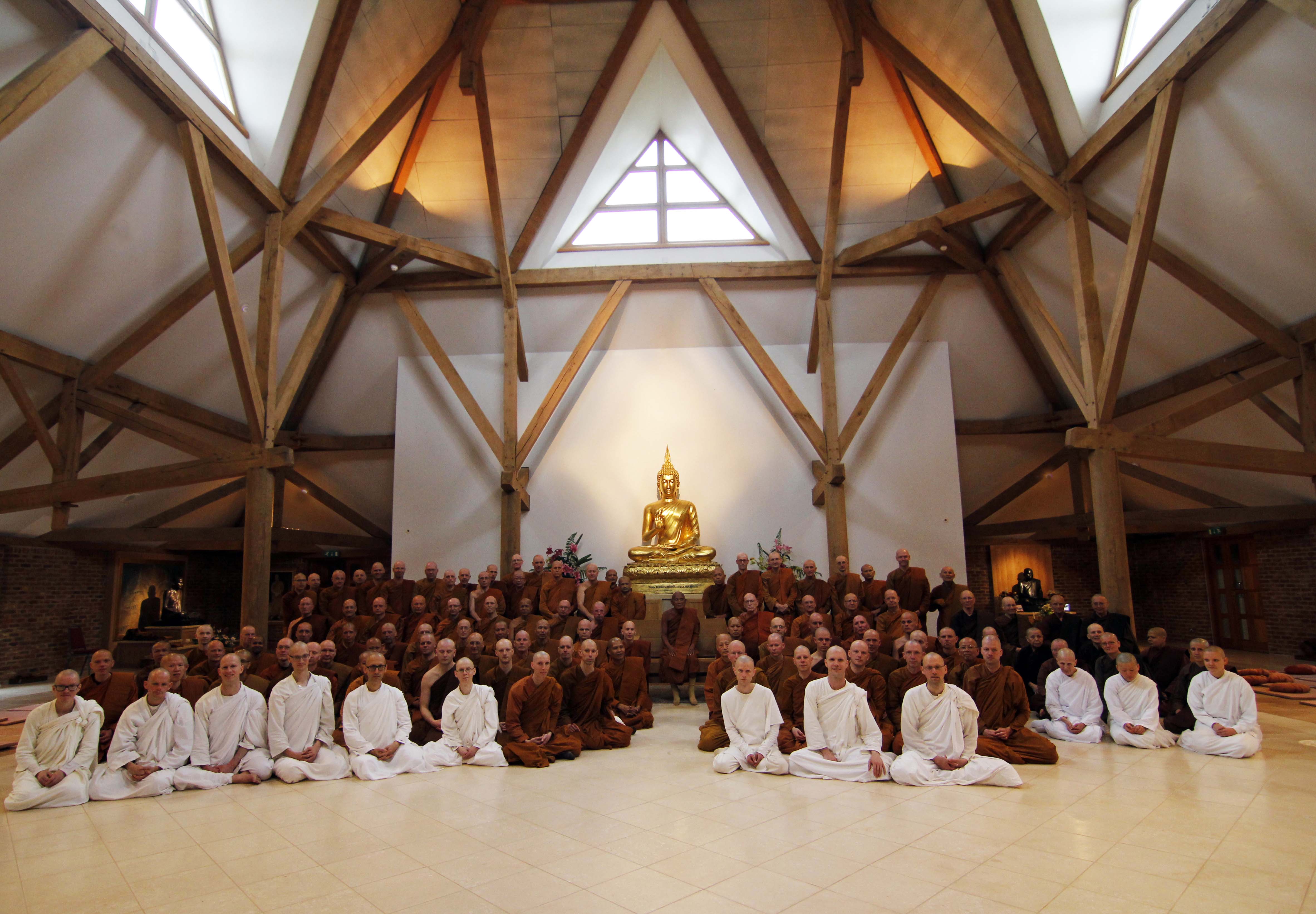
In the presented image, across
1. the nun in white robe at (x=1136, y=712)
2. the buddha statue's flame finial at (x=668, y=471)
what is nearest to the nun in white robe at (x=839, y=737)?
the nun in white robe at (x=1136, y=712)

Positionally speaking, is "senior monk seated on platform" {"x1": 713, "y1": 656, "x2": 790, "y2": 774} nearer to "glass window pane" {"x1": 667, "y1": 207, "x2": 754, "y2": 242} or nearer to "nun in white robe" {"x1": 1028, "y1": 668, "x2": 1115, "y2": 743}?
"nun in white robe" {"x1": 1028, "y1": 668, "x2": 1115, "y2": 743}

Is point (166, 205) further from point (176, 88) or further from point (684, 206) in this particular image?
point (684, 206)

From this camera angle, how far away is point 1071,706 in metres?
6.22

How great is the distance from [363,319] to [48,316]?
397 cm

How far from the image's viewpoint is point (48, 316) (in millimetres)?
7684

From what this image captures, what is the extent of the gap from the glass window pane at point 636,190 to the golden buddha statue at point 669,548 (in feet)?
12.5

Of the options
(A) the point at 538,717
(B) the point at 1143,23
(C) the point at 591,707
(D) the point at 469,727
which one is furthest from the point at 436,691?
(B) the point at 1143,23

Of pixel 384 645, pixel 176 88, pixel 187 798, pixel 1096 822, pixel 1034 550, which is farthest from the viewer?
pixel 1034 550

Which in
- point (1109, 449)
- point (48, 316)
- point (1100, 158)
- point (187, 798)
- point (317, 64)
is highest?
point (317, 64)

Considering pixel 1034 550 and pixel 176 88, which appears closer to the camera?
pixel 176 88

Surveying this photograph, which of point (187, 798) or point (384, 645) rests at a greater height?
point (384, 645)

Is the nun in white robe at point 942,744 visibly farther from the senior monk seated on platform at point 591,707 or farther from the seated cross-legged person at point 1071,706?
the senior monk seated on platform at point 591,707

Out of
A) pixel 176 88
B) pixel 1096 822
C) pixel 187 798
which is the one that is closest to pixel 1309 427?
pixel 1096 822

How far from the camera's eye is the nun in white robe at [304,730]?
17.1ft
